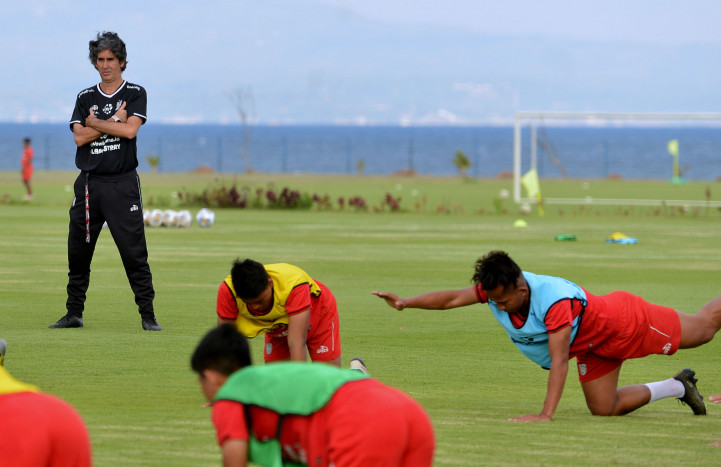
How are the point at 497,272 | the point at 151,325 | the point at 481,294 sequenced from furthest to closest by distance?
the point at 151,325, the point at 481,294, the point at 497,272

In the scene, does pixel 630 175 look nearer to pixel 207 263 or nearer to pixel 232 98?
pixel 232 98

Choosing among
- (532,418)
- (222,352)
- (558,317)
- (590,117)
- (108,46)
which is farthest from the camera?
(590,117)

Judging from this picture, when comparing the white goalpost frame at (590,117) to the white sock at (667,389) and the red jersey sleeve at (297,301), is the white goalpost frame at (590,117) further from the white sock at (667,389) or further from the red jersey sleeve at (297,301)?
the red jersey sleeve at (297,301)

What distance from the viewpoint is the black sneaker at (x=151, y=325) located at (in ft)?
38.8

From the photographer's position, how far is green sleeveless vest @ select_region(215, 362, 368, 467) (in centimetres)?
465

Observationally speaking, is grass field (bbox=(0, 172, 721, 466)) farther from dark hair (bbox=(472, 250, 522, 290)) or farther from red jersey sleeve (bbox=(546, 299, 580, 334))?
dark hair (bbox=(472, 250, 522, 290))

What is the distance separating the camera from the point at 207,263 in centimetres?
1908

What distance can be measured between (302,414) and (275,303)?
10.6 feet

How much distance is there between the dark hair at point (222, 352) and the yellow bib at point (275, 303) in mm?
3012

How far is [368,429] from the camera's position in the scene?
4648 mm

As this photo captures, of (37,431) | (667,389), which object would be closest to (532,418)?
(667,389)

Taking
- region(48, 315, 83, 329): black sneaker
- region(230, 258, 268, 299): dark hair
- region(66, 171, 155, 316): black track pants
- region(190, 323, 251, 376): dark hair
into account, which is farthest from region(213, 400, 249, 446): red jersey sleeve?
region(48, 315, 83, 329): black sneaker

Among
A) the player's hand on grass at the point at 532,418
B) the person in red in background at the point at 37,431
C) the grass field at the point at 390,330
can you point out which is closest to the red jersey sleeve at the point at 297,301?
the grass field at the point at 390,330

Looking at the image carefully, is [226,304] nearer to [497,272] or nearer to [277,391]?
[497,272]
